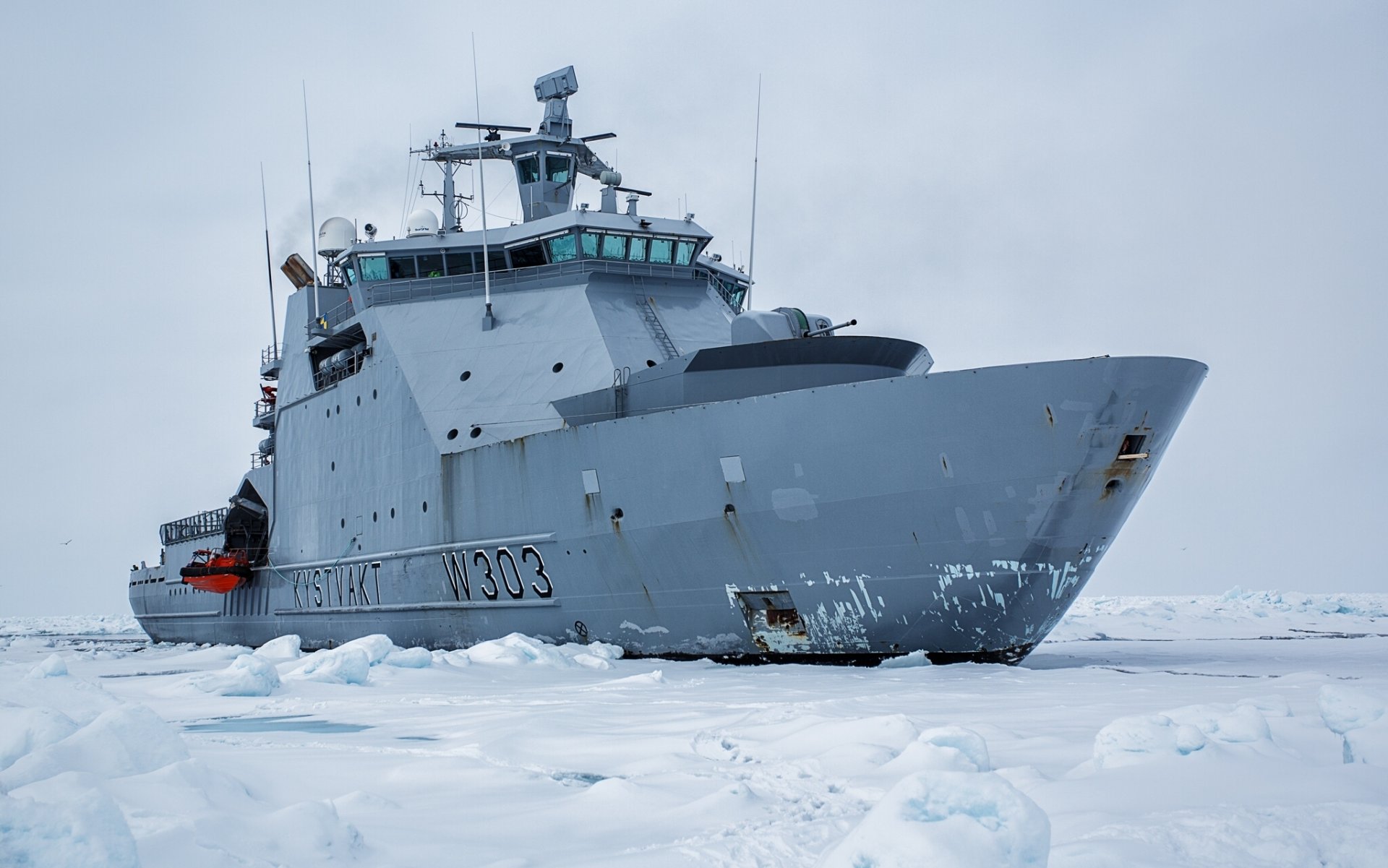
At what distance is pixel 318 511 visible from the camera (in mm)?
19656

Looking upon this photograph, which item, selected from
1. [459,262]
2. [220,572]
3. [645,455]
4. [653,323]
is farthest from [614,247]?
[220,572]

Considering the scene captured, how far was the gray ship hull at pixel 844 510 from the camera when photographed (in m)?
10.0

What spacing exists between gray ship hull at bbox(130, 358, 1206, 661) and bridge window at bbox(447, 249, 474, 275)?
4.68 meters

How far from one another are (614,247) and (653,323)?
1546mm

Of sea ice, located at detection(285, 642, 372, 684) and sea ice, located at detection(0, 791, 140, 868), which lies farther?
sea ice, located at detection(285, 642, 372, 684)

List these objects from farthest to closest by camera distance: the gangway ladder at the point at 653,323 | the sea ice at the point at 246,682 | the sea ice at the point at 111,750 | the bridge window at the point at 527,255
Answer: the bridge window at the point at 527,255 → the gangway ladder at the point at 653,323 → the sea ice at the point at 246,682 → the sea ice at the point at 111,750

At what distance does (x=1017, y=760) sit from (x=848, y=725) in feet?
3.48

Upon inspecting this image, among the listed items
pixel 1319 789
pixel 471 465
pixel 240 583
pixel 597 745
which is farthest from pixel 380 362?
pixel 1319 789

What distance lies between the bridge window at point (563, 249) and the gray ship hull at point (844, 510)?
387 centimetres

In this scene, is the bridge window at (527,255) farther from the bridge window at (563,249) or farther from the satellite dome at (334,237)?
the satellite dome at (334,237)

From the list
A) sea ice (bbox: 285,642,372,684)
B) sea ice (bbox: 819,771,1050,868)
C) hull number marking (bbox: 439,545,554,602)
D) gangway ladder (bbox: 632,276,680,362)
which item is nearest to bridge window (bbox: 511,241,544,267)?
gangway ladder (bbox: 632,276,680,362)

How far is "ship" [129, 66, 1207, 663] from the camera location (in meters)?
10.2

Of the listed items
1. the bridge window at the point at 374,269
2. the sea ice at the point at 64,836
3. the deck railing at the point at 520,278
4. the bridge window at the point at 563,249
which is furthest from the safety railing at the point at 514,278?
the sea ice at the point at 64,836

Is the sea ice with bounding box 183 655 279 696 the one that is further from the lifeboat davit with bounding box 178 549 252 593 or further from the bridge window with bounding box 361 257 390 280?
the lifeboat davit with bounding box 178 549 252 593
